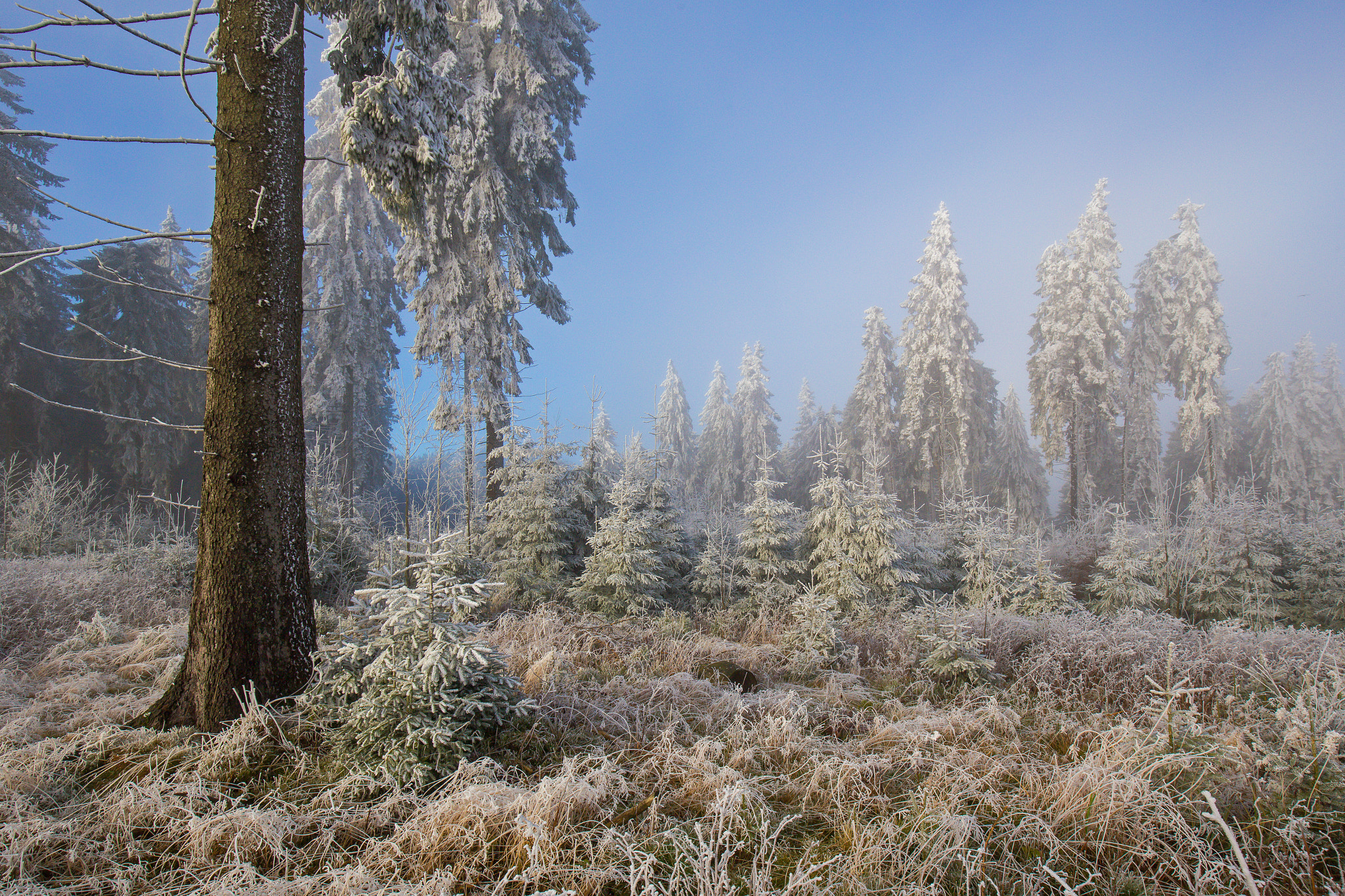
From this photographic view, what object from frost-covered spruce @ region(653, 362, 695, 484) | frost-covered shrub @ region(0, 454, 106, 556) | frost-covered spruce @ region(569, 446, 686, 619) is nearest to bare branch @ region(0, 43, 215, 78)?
frost-covered spruce @ region(569, 446, 686, 619)

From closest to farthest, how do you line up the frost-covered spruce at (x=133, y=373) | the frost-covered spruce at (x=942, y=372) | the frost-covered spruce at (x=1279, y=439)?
the frost-covered spruce at (x=133, y=373) → the frost-covered spruce at (x=942, y=372) → the frost-covered spruce at (x=1279, y=439)

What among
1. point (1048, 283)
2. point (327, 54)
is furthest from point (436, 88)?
point (1048, 283)

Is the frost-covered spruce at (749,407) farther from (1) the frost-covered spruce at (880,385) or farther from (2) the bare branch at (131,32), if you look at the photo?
(2) the bare branch at (131,32)

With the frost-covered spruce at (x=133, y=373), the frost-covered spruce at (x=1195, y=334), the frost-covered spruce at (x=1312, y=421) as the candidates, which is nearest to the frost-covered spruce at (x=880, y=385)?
the frost-covered spruce at (x=1195, y=334)

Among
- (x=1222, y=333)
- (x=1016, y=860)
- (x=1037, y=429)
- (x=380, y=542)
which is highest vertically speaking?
(x=1222, y=333)

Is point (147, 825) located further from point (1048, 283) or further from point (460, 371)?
point (1048, 283)

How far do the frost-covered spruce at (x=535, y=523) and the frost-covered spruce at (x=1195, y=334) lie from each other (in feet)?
83.4

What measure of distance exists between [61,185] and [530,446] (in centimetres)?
2114

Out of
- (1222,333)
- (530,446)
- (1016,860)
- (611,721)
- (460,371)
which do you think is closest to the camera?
(1016,860)

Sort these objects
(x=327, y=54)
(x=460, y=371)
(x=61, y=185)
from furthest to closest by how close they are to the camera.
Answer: (x=61, y=185) < (x=460, y=371) < (x=327, y=54)

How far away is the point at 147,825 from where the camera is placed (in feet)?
8.52

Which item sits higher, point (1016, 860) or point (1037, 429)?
point (1037, 429)

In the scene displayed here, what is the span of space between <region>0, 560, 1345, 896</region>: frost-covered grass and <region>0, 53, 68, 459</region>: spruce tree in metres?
18.6

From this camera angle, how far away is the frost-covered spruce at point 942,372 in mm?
22875
